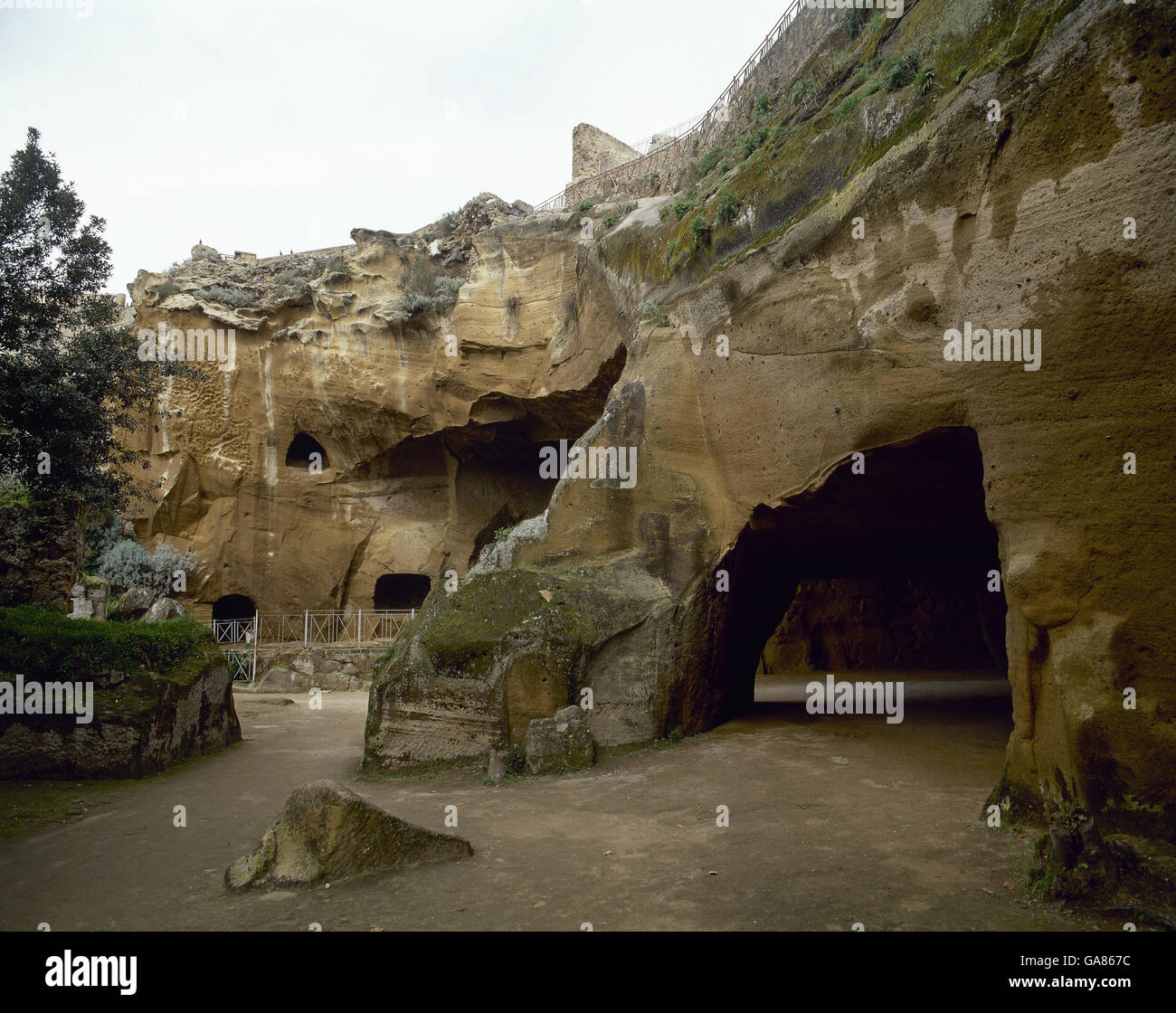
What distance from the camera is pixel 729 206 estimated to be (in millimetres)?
10789

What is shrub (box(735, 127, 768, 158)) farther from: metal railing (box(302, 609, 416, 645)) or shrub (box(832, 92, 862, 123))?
metal railing (box(302, 609, 416, 645))

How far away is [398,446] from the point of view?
25.0 meters

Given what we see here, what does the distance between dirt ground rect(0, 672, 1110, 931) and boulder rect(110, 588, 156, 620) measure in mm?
10112

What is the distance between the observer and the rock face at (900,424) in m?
5.27

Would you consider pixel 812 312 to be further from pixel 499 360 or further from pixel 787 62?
pixel 499 360

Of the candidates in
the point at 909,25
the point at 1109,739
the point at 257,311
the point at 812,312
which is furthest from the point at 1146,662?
the point at 257,311

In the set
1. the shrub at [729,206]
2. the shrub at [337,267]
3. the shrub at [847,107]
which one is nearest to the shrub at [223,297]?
the shrub at [337,267]

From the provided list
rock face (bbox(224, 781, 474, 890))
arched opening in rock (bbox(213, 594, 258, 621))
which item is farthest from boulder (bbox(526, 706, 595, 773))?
arched opening in rock (bbox(213, 594, 258, 621))

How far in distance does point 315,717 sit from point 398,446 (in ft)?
39.3

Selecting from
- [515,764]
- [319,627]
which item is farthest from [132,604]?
[515,764]

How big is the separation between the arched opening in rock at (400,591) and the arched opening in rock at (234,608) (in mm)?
4276

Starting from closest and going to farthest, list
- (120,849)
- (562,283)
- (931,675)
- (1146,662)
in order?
1. (1146,662)
2. (120,849)
3. (931,675)
4. (562,283)

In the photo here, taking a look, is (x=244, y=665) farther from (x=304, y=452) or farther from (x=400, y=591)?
(x=304, y=452)

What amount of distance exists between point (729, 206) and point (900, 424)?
4871 millimetres
